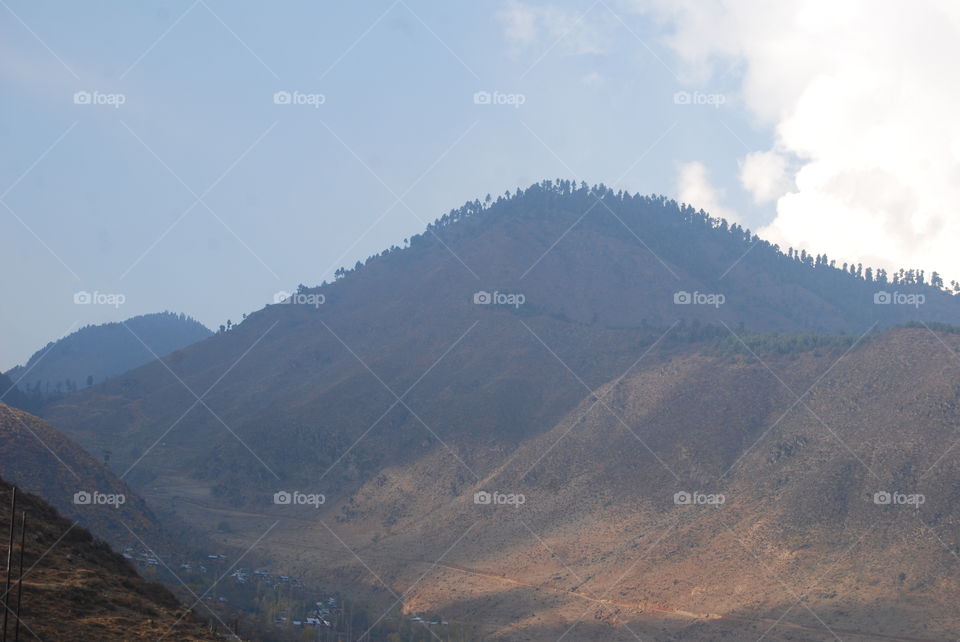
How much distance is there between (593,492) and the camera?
83.8 metres

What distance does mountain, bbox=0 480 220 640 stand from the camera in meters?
Answer: 22.6

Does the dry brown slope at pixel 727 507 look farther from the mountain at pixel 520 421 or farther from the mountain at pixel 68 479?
the mountain at pixel 68 479

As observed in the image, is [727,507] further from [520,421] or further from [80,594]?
[80,594]

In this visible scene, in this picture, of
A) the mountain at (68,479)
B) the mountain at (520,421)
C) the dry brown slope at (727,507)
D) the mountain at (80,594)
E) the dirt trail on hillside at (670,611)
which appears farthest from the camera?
the mountain at (520,421)

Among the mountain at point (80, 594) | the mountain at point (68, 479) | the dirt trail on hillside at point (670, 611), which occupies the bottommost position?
the dirt trail on hillside at point (670, 611)

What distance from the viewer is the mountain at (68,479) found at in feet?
197

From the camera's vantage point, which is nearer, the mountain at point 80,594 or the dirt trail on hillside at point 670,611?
the mountain at point 80,594

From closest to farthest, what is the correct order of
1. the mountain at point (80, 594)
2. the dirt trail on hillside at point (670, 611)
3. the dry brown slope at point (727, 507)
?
the mountain at point (80, 594), the dirt trail on hillside at point (670, 611), the dry brown slope at point (727, 507)

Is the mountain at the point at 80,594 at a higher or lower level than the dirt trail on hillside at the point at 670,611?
higher

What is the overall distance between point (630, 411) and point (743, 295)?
288 feet

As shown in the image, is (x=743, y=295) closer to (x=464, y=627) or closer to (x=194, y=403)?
(x=194, y=403)

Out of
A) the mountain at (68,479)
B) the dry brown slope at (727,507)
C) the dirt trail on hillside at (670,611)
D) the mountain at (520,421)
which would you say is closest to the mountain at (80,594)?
the mountain at (68,479)

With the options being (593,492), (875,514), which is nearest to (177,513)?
(593,492)

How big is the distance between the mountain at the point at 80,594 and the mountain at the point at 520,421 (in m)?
37.5
